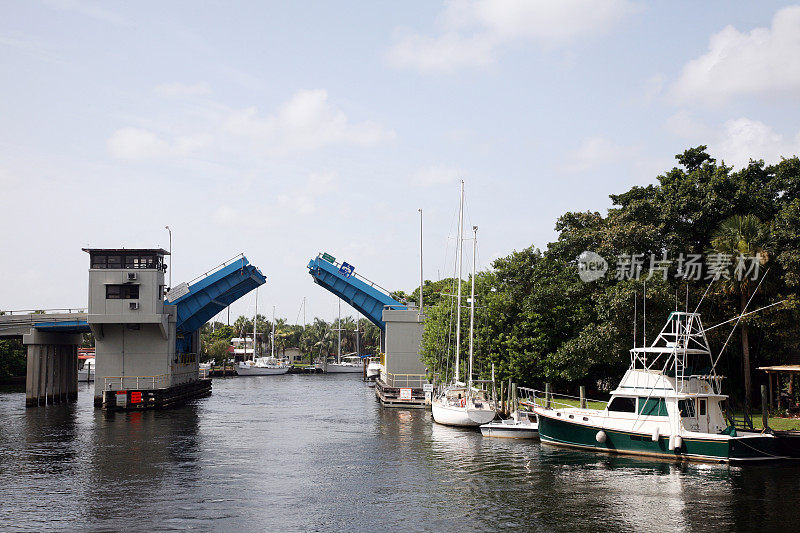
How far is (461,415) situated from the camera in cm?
3709

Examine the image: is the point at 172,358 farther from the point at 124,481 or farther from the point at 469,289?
the point at 124,481

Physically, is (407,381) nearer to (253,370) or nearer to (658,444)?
(658,444)

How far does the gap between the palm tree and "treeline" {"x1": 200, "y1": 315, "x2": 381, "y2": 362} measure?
89.7 metres

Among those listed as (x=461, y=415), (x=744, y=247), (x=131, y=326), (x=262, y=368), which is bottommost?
(x=262, y=368)

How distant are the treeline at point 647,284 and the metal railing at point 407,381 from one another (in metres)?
4.39

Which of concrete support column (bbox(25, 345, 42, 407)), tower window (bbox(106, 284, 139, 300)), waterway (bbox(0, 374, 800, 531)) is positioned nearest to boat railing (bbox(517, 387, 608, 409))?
waterway (bbox(0, 374, 800, 531))

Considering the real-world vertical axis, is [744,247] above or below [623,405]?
above

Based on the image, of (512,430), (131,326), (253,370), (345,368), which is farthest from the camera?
(345,368)

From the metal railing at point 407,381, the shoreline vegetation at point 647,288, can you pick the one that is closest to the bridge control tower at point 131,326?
the metal railing at point 407,381

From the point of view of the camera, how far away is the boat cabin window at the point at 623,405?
29.3 m

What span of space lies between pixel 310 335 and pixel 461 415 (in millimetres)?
92463

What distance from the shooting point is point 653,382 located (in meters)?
28.7

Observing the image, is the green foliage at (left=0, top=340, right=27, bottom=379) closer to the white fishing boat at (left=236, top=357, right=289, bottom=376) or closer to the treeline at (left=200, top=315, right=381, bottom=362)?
the white fishing boat at (left=236, top=357, right=289, bottom=376)

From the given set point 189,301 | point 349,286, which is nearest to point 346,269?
point 349,286
